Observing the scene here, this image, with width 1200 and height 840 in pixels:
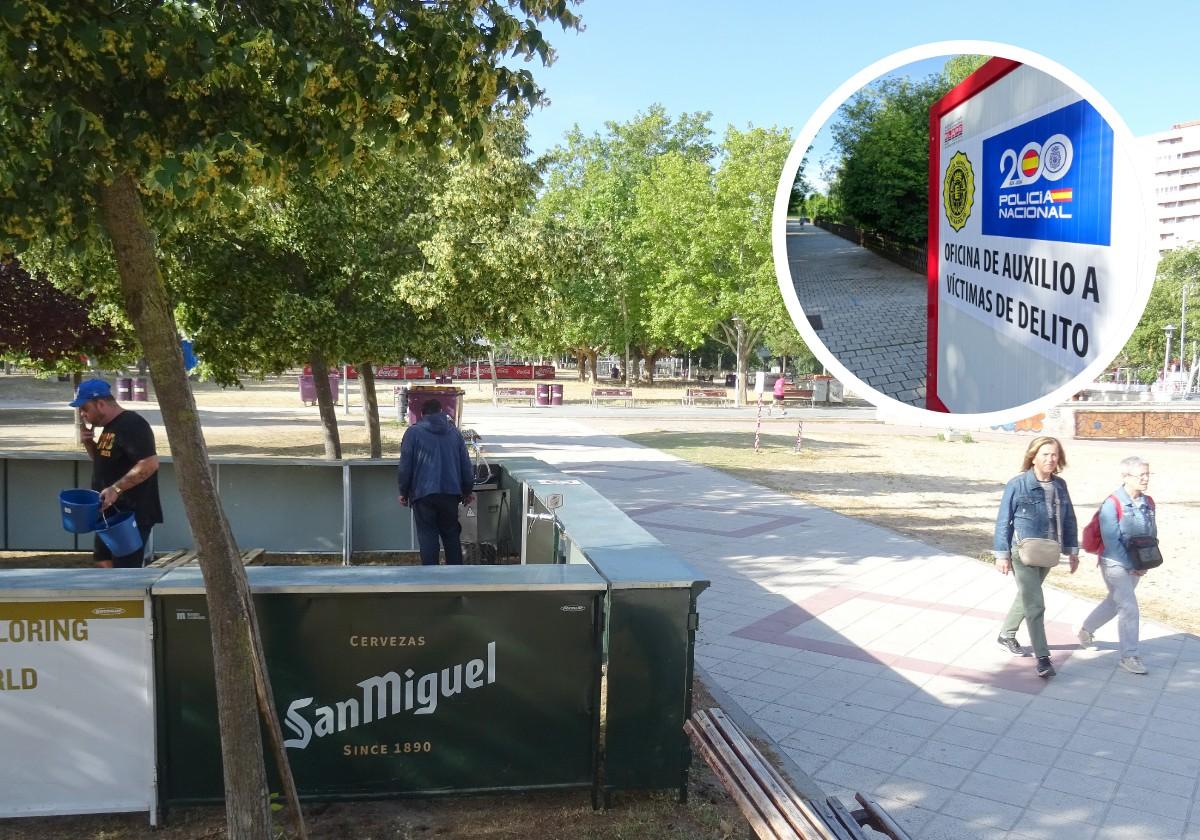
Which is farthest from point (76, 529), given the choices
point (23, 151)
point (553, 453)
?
point (553, 453)

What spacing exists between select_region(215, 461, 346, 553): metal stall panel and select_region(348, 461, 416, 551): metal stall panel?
0.17 m

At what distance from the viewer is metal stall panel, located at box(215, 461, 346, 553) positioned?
9.51 m

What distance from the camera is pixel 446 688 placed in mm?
4215

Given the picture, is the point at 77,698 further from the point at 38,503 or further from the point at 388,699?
the point at 38,503

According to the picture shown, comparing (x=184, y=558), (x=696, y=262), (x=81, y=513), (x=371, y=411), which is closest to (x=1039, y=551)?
(x=184, y=558)

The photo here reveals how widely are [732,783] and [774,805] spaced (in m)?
0.26

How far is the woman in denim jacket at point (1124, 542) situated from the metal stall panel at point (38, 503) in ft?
30.2

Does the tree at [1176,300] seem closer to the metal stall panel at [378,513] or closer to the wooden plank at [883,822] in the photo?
the metal stall panel at [378,513]

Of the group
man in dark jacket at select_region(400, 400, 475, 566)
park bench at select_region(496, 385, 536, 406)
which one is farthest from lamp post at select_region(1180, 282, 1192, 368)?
man in dark jacket at select_region(400, 400, 475, 566)

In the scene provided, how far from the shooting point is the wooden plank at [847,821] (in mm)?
3367

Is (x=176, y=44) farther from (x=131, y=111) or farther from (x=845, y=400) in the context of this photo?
(x=845, y=400)

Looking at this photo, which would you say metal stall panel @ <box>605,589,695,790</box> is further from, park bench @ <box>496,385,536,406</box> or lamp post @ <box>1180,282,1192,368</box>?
lamp post @ <box>1180,282,1192,368</box>

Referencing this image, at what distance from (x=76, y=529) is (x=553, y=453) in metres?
14.7

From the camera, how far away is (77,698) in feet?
13.1
